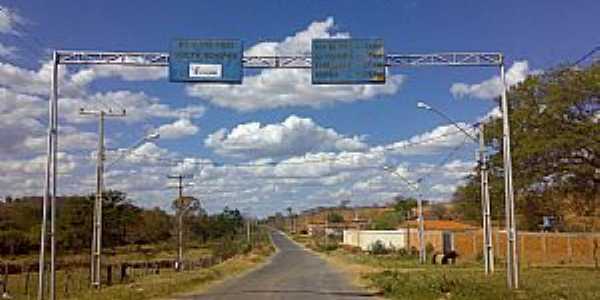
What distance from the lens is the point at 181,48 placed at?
82.7ft

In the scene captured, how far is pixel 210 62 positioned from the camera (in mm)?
24875

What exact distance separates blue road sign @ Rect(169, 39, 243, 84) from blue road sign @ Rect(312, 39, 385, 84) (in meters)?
2.45

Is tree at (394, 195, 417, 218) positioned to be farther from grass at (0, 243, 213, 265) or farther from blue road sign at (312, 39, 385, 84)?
blue road sign at (312, 39, 385, 84)

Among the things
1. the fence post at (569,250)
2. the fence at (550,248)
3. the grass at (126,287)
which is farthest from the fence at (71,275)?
the fence post at (569,250)

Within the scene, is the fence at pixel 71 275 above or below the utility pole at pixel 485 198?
below

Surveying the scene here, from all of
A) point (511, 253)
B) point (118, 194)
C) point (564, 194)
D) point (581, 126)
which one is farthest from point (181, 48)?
point (118, 194)

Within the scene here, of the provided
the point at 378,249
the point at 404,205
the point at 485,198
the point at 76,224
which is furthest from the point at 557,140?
the point at 404,205

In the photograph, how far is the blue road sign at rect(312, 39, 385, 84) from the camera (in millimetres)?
24797

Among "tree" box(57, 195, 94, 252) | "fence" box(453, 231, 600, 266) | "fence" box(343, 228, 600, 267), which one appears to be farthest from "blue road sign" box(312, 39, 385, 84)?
"tree" box(57, 195, 94, 252)

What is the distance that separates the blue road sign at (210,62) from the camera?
24.9 meters

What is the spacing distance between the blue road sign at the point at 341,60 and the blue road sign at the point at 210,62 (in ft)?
8.04

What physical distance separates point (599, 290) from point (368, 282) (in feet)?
41.6

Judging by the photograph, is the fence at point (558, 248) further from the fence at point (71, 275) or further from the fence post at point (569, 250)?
the fence at point (71, 275)

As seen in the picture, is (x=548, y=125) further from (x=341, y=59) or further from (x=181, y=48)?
(x=181, y=48)
